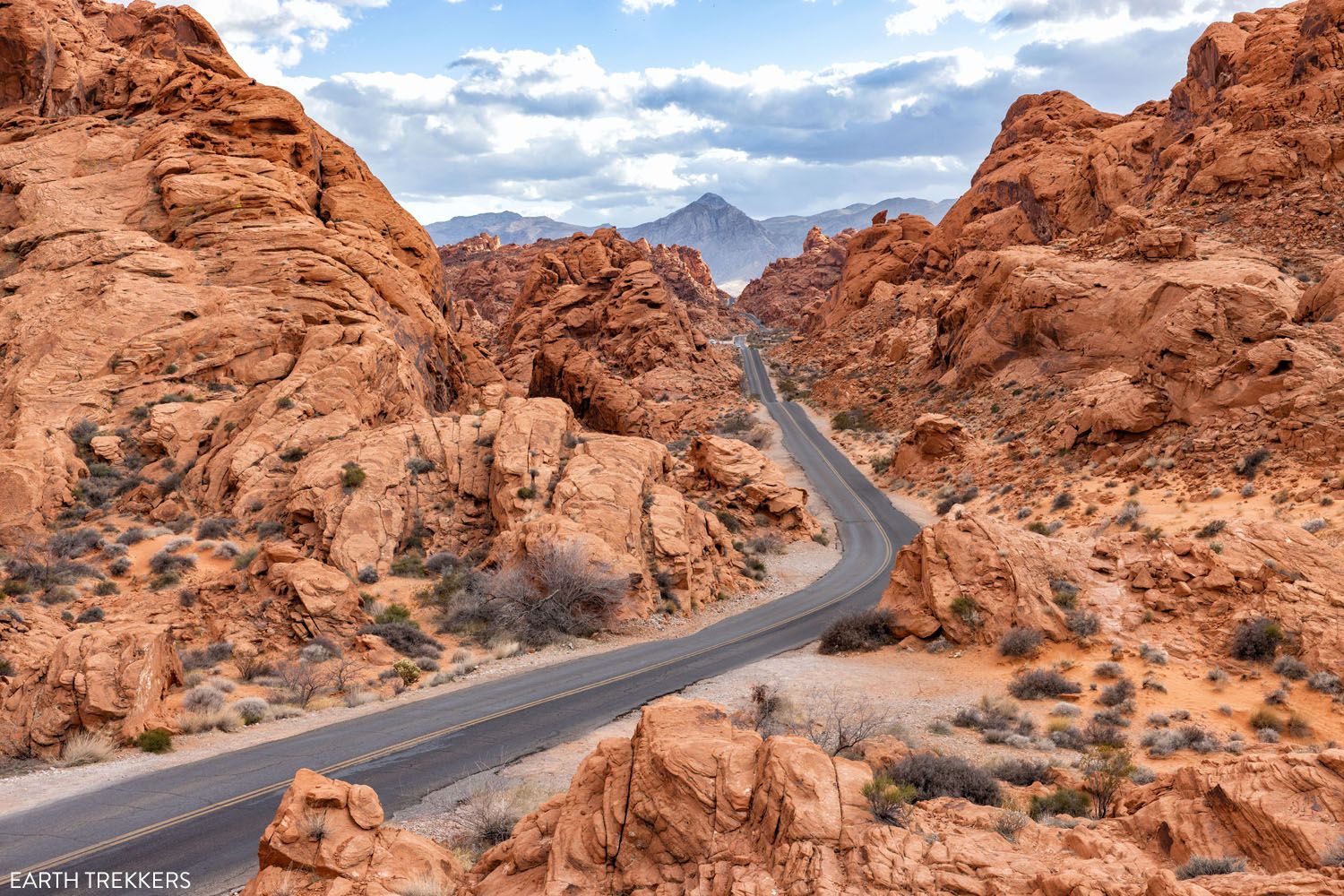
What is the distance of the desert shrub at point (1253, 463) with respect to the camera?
23.5m

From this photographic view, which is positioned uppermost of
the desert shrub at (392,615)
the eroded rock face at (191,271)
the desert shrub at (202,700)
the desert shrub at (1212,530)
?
the eroded rock face at (191,271)

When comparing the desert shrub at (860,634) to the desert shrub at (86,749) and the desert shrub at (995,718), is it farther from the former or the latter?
the desert shrub at (86,749)

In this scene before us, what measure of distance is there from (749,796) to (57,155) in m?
46.7

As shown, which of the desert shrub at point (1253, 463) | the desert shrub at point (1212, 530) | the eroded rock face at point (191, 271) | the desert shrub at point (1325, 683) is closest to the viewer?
the desert shrub at point (1325, 683)

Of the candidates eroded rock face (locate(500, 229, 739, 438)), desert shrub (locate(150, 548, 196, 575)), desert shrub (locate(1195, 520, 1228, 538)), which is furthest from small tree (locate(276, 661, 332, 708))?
eroded rock face (locate(500, 229, 739, 438))

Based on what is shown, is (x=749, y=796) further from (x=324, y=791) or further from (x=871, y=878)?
(x=324, y=791)

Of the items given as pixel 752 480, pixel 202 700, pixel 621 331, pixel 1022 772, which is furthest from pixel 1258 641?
pixel 621 331

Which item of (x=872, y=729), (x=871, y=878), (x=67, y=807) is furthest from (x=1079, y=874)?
(x=67, y=807)

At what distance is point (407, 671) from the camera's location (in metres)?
18.4

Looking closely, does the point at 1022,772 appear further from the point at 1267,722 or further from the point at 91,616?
the point at 91,616

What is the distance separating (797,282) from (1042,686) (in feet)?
477

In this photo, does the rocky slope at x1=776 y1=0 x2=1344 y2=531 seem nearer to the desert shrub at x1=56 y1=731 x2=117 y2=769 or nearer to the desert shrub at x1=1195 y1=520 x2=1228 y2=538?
the desert shrub at x1=1195 y1=520 x2=1228 y2=538

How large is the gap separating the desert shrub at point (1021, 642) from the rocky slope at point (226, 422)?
1104 centimetres

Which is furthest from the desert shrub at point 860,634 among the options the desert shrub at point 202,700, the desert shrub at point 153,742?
the desert shrub at point 153,742
